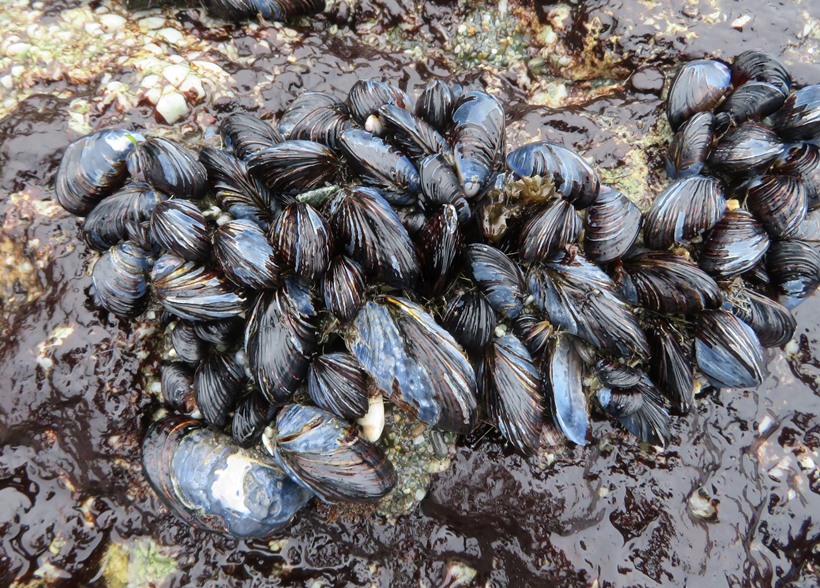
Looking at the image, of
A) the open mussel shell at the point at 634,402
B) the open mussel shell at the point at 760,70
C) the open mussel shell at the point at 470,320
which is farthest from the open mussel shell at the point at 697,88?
the open mussel shell at the point at 470,320

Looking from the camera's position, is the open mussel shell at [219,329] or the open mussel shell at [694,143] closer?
the open mussel shell at [219,329]

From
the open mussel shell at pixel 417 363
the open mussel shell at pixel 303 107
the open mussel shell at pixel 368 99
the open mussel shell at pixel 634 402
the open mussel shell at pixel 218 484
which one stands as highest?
the open mussel shell at pixel 368 99

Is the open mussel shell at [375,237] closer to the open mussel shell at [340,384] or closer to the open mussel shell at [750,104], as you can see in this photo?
the open mussel shell at [340,384]

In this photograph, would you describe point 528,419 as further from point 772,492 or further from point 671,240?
point 772,492

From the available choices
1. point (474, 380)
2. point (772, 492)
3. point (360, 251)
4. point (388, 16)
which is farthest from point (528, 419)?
point (388, 16)

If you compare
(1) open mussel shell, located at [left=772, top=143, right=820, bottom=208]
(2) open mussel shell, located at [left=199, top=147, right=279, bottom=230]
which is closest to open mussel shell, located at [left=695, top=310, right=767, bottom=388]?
(1) open mussel shell, located at [left=772, top=143, right=820, bottom=208]

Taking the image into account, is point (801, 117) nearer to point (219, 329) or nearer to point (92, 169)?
point (219, 329)
